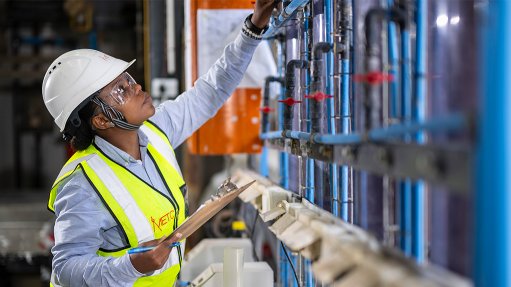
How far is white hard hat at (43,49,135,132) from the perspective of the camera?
8.77 ft

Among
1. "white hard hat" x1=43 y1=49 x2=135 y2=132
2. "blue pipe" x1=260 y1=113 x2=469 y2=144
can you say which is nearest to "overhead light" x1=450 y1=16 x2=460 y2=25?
"blue pipe" x1=260 y1=113 x2=469 y2=144

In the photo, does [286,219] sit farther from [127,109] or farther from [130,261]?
[127,109]

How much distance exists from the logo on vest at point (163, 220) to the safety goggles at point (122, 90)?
440 mm

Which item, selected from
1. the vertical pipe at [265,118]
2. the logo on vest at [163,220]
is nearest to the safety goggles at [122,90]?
the logo on vest at [163,220]

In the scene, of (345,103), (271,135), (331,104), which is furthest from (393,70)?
(271,135)

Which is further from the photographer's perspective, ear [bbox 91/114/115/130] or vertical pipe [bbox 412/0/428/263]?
ear [bbox 91/114/115/130]

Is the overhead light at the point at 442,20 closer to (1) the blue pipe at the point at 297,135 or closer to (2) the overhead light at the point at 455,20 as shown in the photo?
(2) the overhead light at the point at 455,20

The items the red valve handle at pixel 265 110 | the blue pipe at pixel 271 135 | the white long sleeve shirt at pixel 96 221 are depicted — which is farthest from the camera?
the red valve handle at pixel 265 110

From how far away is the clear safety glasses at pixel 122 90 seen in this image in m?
2.69

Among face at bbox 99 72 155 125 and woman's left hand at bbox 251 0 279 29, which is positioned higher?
woman's left hand at bbox 251 0 279 29

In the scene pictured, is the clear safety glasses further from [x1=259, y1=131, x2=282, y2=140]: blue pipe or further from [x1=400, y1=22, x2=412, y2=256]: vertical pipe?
[x1=400, y1=22, x2=412, y2=256]: vertical pipe

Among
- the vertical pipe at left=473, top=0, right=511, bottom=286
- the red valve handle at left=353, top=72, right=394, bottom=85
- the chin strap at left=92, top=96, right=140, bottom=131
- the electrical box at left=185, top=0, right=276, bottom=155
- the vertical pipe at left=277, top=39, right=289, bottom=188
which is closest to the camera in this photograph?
the vertical pipe at left=473, top=0, right=511, bottom=286

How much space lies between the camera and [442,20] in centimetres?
157

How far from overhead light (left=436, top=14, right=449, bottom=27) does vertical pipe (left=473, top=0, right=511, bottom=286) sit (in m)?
0.43
